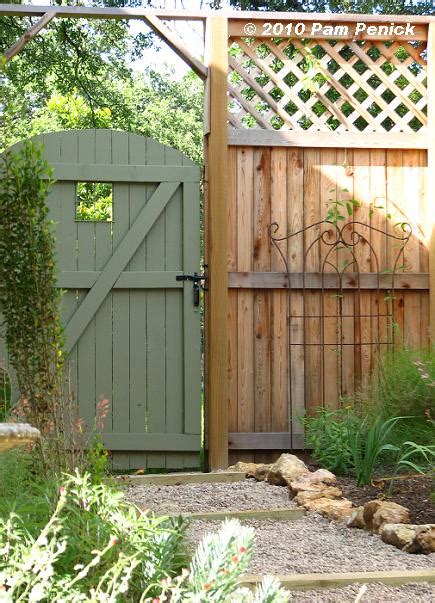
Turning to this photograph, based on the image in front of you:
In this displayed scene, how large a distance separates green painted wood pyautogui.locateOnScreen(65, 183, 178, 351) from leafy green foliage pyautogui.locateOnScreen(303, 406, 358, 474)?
147cm

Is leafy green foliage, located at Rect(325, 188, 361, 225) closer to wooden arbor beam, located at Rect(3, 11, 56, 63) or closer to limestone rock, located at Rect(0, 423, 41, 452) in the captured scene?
wooden arbor beam, located at Rect(3, 11, 56, 63)

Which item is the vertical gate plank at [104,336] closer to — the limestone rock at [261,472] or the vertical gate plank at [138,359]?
the vertical gate plank at [138,359]

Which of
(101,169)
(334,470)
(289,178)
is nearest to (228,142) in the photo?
(289,178)

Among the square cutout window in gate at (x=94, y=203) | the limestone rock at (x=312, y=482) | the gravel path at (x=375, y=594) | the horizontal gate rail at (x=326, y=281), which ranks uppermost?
the square cutout window in gate at (x=94, y=203)

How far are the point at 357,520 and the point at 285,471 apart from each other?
937 millimetres

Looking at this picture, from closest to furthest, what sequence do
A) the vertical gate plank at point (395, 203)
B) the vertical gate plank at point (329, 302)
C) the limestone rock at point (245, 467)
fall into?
the limestone rock at point (245, 467)
the vertical gate plank at point (329, 302)
the vertical gate plank at point (395, 203)

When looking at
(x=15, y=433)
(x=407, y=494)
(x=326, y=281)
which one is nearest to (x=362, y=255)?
(x=326, y=281)

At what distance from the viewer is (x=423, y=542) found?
3.33m

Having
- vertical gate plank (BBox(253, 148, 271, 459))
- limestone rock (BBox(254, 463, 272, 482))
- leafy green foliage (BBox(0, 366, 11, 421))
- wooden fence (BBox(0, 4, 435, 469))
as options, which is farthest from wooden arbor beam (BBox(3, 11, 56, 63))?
limestone rock (BBox(254, 463, 272, 482))

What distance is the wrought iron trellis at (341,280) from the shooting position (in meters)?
5.65

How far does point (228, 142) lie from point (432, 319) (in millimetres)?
1733

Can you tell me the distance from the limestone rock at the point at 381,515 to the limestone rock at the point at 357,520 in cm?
3

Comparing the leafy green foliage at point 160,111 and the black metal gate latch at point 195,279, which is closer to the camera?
the black metal gate latch at point 195,279

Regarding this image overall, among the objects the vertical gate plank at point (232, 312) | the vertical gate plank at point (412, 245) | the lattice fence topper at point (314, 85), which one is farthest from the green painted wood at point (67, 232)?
the vertical gate plank at point (412, 245)
